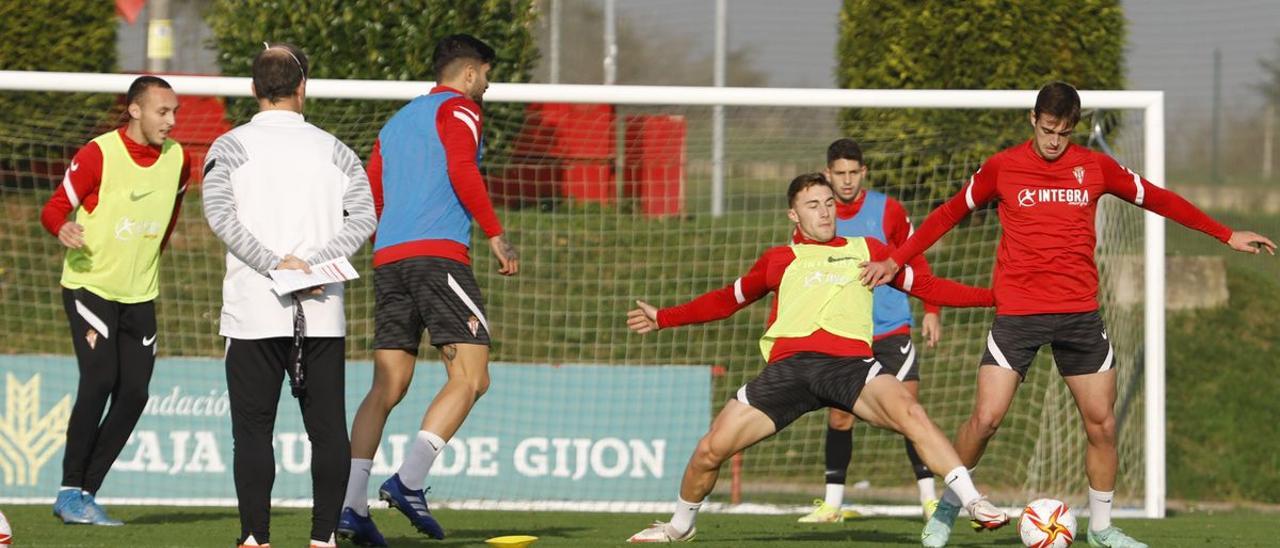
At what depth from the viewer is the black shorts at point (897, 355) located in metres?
8.80

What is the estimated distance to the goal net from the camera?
10234 millimetres

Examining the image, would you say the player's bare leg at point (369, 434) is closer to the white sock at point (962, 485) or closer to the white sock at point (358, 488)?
the white sock at point (358, 488)

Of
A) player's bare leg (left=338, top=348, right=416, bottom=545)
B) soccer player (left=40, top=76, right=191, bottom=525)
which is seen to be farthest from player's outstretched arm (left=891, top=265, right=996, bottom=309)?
soccer player (left=40, top=76, right=191, bottom=525)

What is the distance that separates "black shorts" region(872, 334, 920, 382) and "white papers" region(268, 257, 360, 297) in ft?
12.9

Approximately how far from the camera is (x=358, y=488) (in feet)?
21.6

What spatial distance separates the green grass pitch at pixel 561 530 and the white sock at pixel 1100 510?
1.27 ft

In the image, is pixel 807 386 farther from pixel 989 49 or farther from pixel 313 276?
pixel 989 49

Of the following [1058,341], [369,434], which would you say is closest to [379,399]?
[369,434]

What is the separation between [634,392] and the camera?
1078 centimetres

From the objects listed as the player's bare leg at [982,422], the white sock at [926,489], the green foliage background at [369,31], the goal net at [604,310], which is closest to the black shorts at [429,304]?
the player's bare leg at [982,422]

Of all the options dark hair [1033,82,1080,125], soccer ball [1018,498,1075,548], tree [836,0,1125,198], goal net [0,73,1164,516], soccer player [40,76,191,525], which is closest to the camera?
soccer ball [1018,498,1075,548]

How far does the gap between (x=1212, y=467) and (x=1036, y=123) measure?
23.2ft

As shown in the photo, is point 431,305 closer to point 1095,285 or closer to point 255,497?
point 255,497

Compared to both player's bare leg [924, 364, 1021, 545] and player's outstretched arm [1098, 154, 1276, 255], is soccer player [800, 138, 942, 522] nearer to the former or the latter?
player's bare leg [924, 364, 1021, 545]
